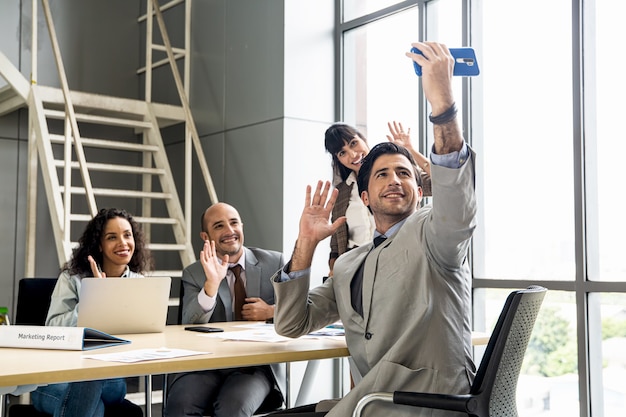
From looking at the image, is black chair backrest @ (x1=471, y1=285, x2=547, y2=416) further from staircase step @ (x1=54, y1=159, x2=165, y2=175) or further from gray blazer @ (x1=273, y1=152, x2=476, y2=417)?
staircase step @ (x1=54, y1=159, x2=165, y2=175)

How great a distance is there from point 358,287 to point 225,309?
118 centimetres

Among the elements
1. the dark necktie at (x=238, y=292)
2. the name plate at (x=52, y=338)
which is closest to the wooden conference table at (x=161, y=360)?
the name plate at (x=52, y=338)

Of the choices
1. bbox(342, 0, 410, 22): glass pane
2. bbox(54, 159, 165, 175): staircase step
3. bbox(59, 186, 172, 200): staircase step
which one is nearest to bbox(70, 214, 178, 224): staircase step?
bbox(59, 186, 172, 200): staircase step

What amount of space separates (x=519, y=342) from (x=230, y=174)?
3.77 meters

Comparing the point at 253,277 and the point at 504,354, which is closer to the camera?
the point at 504,354

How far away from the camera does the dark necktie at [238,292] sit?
341 cm

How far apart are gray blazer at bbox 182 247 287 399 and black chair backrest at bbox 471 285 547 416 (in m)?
1.38

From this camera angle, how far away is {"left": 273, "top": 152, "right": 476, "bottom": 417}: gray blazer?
194cm

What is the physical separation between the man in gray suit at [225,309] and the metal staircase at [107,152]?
148 centimetres

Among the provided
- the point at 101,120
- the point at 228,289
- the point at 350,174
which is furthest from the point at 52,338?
the point at 101,120

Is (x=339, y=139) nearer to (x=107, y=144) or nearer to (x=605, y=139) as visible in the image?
(x=605, y=139)

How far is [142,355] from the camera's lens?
212 cm

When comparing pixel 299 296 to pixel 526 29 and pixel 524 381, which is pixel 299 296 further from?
pixel 526 29

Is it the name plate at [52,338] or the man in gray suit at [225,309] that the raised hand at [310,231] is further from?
the man in gray suit at [225,309]
